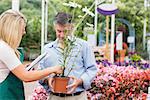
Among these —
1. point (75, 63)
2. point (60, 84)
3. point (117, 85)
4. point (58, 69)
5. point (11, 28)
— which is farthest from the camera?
point (117, 85)

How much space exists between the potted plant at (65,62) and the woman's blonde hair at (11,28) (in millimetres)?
446

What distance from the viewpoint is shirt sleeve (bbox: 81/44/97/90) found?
306 cm

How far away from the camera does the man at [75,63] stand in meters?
3.01

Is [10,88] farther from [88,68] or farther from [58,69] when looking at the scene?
[88,68]

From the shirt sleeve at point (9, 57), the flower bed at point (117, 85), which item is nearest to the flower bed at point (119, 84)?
the flower bed at point (117, 85)

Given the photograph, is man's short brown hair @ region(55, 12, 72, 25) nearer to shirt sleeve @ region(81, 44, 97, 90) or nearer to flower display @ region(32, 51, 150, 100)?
shirt sleeve @ region(81, 44, 97, 90)

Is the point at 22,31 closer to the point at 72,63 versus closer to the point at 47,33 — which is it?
the point at 72,63

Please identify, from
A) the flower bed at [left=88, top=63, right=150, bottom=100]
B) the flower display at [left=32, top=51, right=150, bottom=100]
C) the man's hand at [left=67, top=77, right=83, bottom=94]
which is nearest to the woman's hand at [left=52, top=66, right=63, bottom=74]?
the man's hand at [left=67, top=77, right=83, bottom=94]

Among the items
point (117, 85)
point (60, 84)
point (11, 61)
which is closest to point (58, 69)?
point (60, 84)

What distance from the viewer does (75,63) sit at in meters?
3.09

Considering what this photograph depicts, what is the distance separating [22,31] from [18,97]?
0.41 meters

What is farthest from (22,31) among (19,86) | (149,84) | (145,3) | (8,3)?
(145,3)

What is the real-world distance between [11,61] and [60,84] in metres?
0.47

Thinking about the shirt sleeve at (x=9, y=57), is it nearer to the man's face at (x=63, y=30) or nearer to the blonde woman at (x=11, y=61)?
the blonde woman at (x=11, y=61)
